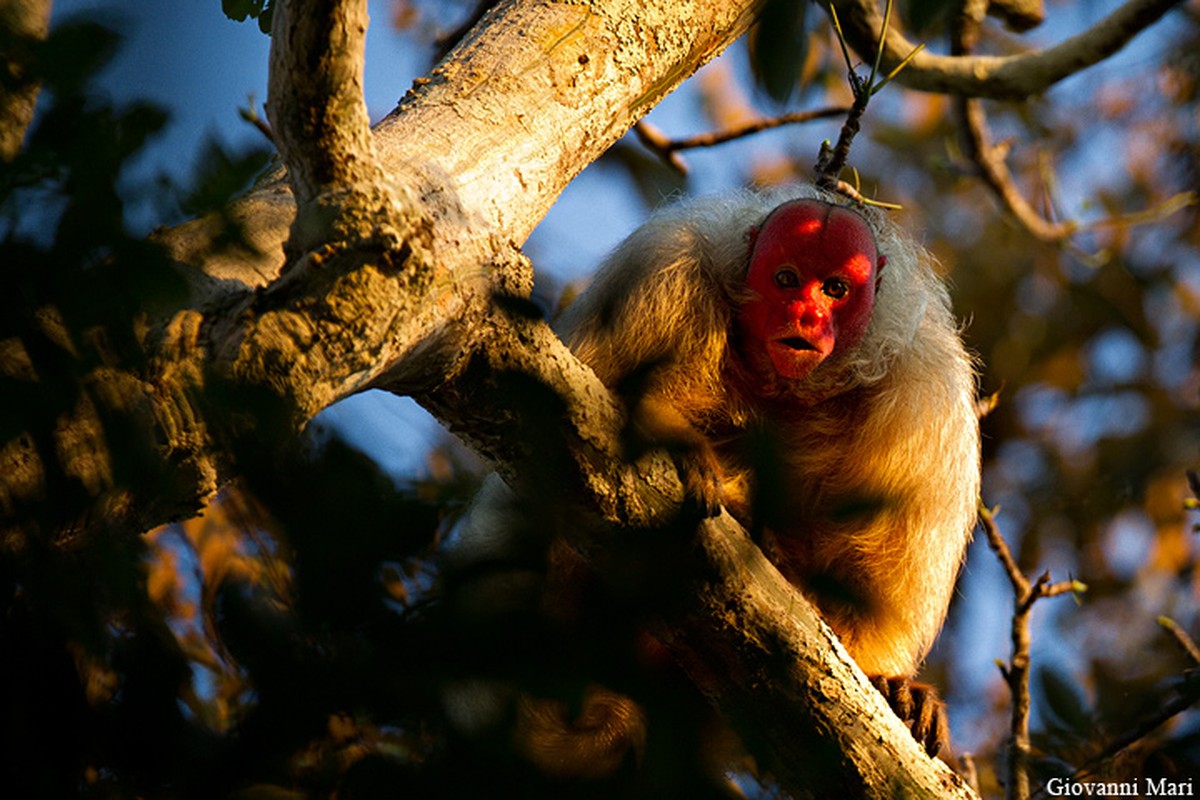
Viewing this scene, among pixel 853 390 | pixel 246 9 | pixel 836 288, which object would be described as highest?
pixel 246 9

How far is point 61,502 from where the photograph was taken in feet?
4.35

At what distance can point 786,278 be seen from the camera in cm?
410

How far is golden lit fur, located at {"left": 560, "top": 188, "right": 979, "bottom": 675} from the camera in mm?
3902

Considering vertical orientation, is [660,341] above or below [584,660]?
above

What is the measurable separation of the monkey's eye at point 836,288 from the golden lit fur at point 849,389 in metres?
0.20

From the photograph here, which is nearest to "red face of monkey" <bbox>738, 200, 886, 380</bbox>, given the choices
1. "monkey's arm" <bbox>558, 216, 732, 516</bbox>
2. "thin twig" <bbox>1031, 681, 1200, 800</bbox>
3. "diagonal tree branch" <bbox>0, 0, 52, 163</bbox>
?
"monkey's arm" <bbox>558, 216, 732, 516</bbox>

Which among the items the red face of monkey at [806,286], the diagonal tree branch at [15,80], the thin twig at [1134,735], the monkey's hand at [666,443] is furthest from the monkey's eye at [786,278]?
the diagonal tree branch at [15,80]

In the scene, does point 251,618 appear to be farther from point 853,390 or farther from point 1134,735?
point 853,390

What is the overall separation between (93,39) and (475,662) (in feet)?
2.64

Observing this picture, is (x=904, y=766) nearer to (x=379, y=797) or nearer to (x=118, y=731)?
(x=379, y=797)

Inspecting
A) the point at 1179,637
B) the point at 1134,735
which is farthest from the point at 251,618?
the point at 1179,637

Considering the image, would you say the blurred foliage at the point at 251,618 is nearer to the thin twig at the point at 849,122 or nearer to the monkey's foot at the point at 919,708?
the thin twig at the point at 849,122

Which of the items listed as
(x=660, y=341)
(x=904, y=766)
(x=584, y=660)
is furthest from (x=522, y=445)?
(x=660, y=341)

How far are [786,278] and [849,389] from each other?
0.49 metres
